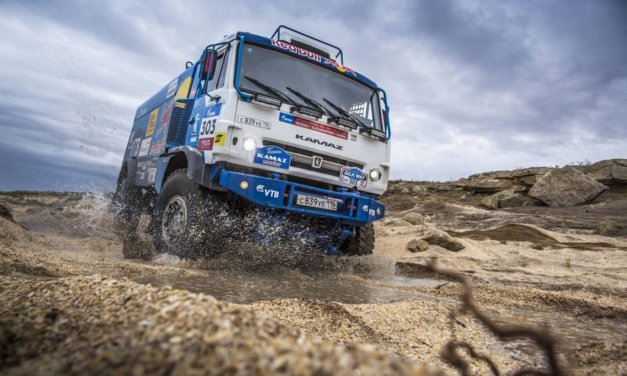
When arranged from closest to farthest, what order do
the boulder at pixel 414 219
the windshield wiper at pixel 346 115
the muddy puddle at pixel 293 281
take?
the muddy puddle at pixel 293 281 < the windshield wiper at pixel 346 115 < the boulder at pixel 414 219

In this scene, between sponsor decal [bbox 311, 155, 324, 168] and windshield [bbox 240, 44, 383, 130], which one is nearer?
windshield [bbox 240, 44, 383, 130]

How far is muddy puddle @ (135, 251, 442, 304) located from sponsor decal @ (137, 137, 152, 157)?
3.35m

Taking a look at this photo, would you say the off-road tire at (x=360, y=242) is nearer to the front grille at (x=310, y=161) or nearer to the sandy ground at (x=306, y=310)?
the sandy ground at (x=306, y=310)

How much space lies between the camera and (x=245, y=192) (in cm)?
500

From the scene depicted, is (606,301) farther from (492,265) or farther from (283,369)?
(283,369)

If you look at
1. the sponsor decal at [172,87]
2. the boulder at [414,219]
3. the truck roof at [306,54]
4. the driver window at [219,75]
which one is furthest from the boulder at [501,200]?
the driver window at [219,75]

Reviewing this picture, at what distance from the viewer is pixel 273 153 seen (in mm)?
5285

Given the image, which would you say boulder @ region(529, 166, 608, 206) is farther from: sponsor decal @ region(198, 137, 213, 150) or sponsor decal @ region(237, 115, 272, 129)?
sponsor decal @ region(198, 137, 213, 150)

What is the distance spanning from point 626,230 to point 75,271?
10.3 metres

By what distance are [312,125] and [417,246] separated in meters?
3.66

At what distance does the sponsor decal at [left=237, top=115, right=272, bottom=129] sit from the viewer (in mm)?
5207

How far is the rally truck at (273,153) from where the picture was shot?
→ 17.1 feet

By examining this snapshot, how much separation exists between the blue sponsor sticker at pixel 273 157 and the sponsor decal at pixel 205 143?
62 centimetres

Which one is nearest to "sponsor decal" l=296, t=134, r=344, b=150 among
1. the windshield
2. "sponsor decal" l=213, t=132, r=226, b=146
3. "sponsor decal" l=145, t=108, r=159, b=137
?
the windshield
